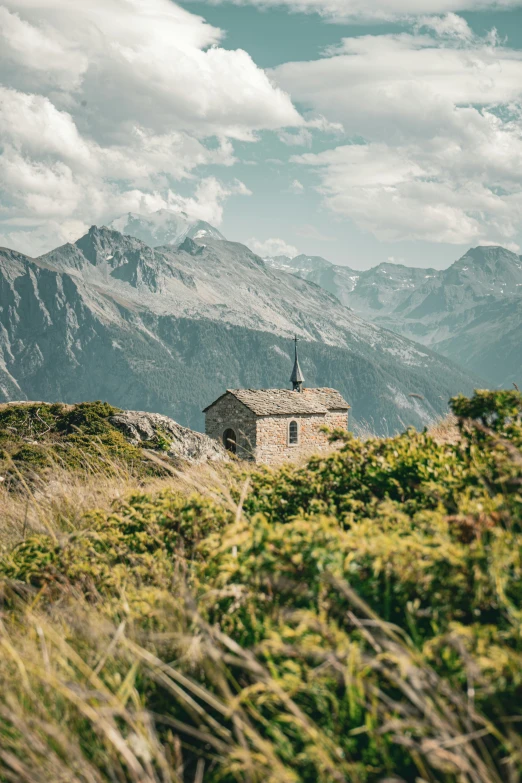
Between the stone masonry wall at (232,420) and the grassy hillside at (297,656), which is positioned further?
the stone masonry wall at (232,420)

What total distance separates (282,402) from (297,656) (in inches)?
1760

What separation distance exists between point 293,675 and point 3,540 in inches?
178

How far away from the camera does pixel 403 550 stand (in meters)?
3.30

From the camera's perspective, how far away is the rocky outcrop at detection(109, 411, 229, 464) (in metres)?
17.6

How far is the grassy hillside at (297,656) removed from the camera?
8.94 feet

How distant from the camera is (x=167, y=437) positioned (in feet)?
59.8

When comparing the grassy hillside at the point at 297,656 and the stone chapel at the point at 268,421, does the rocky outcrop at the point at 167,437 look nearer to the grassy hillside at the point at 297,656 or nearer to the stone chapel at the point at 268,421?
the grassy hillside at the point at 297,656

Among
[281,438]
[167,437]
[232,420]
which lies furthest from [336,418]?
[167,437]

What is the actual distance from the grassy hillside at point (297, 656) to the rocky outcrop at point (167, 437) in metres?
12.7

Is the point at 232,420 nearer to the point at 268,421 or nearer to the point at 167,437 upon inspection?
the point at 268,421

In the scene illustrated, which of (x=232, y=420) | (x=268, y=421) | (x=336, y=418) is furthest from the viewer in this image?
(x=336, y=418)

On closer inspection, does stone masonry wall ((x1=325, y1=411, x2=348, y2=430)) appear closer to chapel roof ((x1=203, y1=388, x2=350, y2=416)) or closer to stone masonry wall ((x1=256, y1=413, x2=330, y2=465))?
chapel roof ((x1=203, y1=388, x2=350, y2=416))

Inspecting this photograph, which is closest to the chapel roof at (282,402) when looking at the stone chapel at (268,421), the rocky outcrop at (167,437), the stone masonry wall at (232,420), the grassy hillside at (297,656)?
the stone chapel at (268,421)

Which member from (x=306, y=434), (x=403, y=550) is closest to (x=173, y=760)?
(x=403, y=550)
